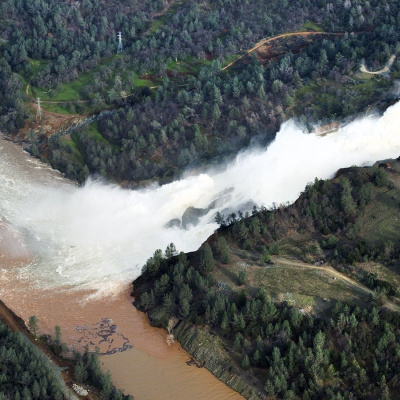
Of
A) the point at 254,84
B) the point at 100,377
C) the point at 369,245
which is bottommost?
the point at 100,377

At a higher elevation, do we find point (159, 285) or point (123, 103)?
point (123, 103)

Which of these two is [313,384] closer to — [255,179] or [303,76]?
[255,179]


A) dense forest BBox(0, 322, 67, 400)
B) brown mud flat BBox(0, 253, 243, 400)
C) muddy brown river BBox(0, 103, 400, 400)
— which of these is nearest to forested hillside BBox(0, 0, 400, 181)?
muddy brown river BBox(0, 103, 400, 400)

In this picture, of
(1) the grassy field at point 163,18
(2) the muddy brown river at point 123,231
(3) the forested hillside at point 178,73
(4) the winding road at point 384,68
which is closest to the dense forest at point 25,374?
(2) the muddy brown river at point 123,231

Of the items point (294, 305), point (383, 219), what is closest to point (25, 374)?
point (294, 305)

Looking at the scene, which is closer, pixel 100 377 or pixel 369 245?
pixel 100 377

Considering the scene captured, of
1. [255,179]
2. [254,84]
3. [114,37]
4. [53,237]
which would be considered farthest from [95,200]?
[114,37]

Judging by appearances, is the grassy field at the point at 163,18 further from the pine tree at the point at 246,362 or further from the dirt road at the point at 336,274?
the pine tree at the point at 246,362

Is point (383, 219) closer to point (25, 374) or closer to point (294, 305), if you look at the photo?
point (294, 305)
